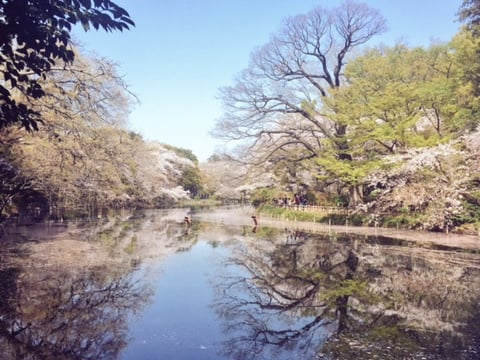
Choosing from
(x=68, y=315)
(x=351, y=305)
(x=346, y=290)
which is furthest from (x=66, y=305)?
(x=346, y=290)

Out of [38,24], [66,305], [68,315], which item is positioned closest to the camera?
[38,24]

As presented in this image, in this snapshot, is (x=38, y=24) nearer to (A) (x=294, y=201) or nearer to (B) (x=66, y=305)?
(B) (x=66, y=305)

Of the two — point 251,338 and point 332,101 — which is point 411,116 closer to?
point 332,101

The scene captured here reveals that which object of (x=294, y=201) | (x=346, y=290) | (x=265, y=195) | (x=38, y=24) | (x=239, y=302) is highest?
(x=38, y=24)

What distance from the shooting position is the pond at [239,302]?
16.7 ft

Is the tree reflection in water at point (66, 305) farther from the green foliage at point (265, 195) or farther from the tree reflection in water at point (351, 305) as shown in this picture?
the green foliage at point (265, 195)

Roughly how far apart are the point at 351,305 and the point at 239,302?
80.2 inches

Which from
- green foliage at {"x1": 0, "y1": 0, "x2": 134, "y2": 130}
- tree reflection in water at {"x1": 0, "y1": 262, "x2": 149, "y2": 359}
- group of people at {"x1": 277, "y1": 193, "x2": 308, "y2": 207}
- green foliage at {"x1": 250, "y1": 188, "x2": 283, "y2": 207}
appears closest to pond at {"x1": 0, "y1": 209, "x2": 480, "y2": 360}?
tree reflection in water at {"x1": 0, "y1": 262, "x2": 149, "y2": 359}

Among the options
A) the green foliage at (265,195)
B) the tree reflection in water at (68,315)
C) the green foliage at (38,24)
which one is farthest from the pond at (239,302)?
the green foliage at (265,195)

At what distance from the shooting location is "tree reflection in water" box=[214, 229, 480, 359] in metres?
5.11

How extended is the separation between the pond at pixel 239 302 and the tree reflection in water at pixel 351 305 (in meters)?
0.02

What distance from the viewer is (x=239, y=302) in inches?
289

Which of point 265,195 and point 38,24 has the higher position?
point 38,24

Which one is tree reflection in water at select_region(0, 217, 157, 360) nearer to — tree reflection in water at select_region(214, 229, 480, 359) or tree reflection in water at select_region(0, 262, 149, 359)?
tree reflection in water at select_region(0, 262, 149, 359)
